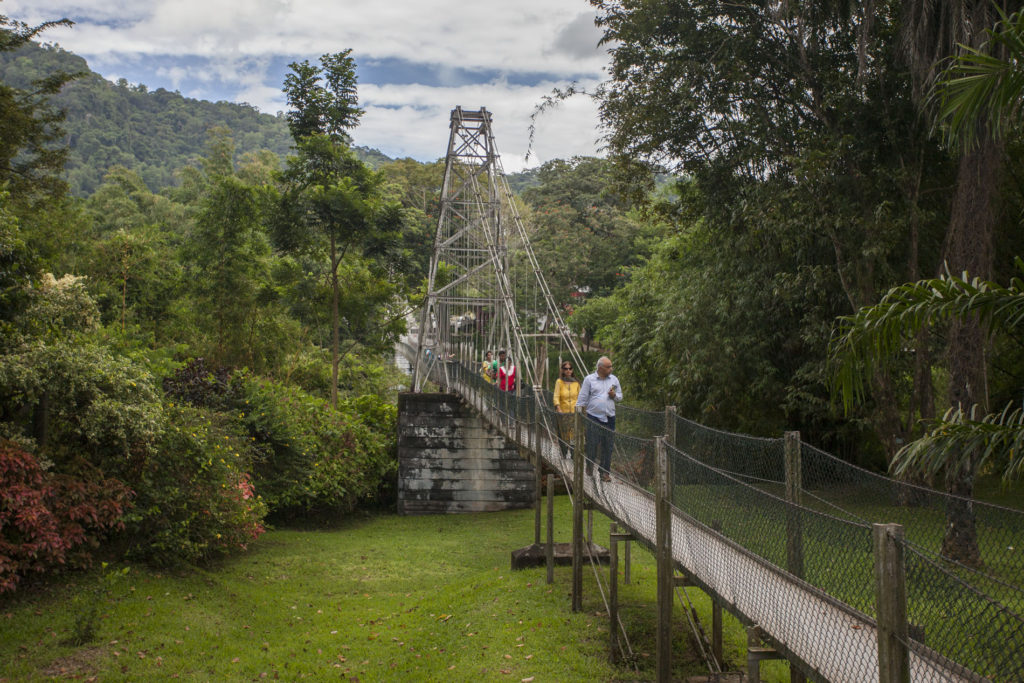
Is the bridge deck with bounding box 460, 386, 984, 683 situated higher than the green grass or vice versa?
the bridge deck with bounding box 460, 386, 984, 683

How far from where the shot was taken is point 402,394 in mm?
17359

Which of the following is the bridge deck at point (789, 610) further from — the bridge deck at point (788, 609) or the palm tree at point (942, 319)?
the palm tree at point (942, 319)

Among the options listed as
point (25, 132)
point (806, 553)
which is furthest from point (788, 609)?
point (25, 132)

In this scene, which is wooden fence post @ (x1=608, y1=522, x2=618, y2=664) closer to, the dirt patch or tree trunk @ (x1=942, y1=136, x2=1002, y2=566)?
tree trunk @ (x1=942, y1=136, x2=1002, y2=566)

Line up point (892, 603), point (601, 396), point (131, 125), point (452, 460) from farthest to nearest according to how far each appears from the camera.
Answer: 1. point (131, 125)
2. point (452, 460)
3. point (601, 396)
4. point (892, 603)

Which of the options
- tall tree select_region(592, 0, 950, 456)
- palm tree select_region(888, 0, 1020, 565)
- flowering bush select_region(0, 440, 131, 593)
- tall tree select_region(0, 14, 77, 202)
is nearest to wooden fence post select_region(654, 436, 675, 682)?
palm tree select_region(888, 0, 1020, 565)

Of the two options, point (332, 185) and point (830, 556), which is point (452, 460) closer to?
point (332, 185)

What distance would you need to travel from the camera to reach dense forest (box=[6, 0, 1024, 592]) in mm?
7840

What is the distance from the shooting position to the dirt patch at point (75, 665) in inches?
264

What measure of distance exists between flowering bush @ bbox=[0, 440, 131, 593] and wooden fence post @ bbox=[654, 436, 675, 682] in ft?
17.9

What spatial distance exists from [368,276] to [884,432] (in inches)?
490

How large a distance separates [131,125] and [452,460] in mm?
67593

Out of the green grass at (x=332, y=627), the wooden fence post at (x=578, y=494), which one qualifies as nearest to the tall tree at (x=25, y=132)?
the green grass at (x=332, y=627)

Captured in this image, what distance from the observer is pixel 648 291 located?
1855cm
